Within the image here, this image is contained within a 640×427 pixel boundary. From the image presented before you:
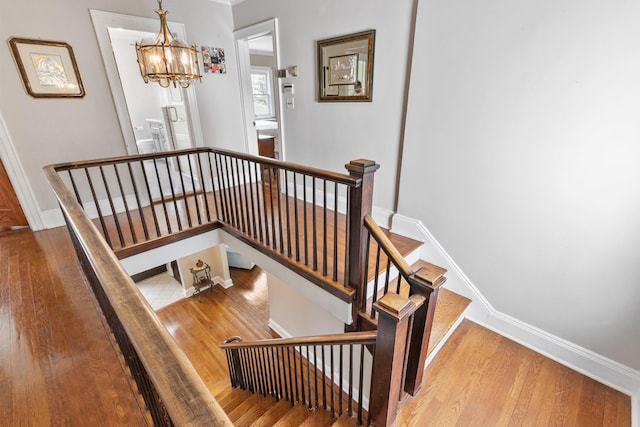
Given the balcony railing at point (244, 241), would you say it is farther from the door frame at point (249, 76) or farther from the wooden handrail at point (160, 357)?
the door frame at point (249, 76)

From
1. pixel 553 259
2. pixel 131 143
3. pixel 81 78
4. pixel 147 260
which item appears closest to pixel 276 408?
pixel 147 260

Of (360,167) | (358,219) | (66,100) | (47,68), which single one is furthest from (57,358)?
(47,68)

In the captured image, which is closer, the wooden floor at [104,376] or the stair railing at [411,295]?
the wooden floor at [104,376]

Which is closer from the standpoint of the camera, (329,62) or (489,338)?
(489,338)

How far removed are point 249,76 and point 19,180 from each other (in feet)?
9.32

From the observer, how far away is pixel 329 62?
9.36 feet

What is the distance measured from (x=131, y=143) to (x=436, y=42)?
330 centimetres

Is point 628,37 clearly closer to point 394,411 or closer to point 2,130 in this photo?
point 394,411

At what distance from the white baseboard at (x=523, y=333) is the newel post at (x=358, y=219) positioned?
3.27ft

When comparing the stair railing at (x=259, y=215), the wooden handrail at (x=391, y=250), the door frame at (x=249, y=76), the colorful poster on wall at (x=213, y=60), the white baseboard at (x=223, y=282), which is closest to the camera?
the wooden handrail at (x=391, y=250)

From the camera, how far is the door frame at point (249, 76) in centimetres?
333

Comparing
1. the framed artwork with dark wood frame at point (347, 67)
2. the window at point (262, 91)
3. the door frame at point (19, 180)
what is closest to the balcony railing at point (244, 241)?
the door frame at point (19, 180)

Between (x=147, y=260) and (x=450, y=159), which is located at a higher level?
(x=450, y=159)

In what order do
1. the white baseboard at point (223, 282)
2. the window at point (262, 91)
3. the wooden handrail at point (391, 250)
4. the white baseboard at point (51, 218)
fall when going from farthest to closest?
the window at point (262, 91) → the white baseboard at point (223, 282) → the white baseboard at point (51, 218) → the wooden handrail at point (391, 250)
